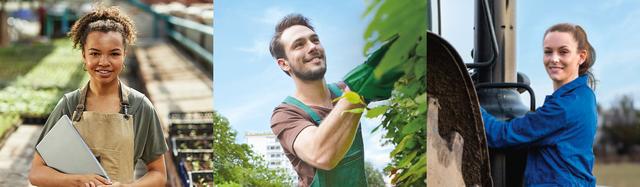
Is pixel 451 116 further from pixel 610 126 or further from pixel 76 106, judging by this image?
pixel 610 126

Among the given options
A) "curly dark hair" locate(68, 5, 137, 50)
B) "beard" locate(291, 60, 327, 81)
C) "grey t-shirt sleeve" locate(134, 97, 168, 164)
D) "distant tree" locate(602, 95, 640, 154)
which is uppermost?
"curly dark hair" locate(68, 5, 137, 50)

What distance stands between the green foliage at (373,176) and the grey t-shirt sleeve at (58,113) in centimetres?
131

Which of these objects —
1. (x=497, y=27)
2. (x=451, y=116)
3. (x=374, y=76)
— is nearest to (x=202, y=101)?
(x=374, y=76)

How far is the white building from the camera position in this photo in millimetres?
3883

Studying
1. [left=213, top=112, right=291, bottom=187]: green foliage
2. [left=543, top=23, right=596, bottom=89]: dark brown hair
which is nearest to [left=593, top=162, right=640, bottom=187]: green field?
[left=543, top=23, right=596, bottom=89]: dark brown hair

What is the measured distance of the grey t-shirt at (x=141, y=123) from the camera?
3.60 m

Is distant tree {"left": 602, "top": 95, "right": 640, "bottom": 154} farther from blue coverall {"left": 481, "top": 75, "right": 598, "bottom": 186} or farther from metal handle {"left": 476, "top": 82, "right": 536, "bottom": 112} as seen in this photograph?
metal handle {"left": 476, "top": 82, "right": 536, "bottom": 112}

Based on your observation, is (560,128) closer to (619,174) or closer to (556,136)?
(556,136)


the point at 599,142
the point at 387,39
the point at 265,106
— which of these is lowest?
the point at 599,142

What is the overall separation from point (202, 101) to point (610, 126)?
4664 mm


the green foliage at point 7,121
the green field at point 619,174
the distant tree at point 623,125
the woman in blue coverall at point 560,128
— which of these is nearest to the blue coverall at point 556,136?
the woman in blue coverall at point 560,128

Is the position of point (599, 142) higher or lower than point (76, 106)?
lower

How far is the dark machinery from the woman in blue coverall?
0.08 m

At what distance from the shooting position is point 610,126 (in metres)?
7.59
